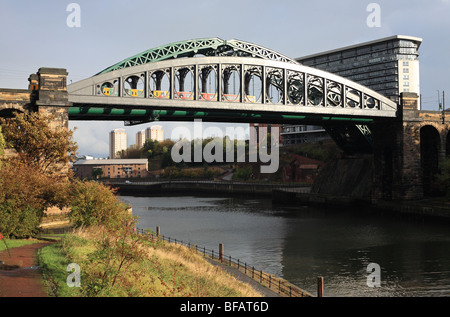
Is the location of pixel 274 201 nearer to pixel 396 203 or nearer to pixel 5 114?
pixel 396 203

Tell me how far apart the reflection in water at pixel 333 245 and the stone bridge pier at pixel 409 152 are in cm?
494

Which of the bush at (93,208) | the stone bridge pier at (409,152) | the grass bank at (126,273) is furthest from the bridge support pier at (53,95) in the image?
the stone bridge pier at (409,152)

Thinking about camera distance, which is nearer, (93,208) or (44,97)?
(93,208)

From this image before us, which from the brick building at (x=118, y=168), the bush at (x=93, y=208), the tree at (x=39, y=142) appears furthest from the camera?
the brick building at (x=118, y=168)

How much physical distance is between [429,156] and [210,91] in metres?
32.5

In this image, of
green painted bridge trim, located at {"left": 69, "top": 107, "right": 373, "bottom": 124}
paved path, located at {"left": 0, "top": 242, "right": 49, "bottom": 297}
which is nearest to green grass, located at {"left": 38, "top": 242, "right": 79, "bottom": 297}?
paved path, located at {"left": 0, "top": 242, "right": 49, "bottom": 297}

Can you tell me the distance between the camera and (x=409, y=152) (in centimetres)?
5925

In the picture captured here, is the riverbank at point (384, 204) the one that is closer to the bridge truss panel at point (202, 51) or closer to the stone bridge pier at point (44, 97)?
the bridge truss panel at point (202, 51)

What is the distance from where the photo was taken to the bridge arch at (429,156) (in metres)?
62.1

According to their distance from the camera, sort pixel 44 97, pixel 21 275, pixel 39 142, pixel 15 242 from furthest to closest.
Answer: pixel 44 97
pixel 39 142
pixel 15 242
pixel 21 275

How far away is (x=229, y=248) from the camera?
3706 centimetres

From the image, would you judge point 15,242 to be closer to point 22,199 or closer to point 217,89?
point 22,199

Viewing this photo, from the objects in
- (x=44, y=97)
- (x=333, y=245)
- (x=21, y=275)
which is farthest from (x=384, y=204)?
(x=21, y=275)

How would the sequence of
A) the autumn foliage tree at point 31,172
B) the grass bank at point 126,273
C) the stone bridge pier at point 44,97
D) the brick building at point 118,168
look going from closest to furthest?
the grass bank at point 126,273, the autumn foliage tree at point 31,172, the stone bridge pier at point 44,97, the brick building at point 118,168
